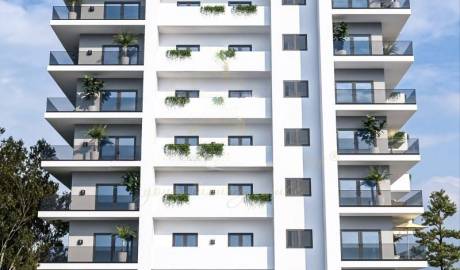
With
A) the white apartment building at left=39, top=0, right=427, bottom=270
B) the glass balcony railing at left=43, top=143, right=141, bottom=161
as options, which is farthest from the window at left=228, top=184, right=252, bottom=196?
the glass balcony railing at left=43, top=143, right=141, bottom=161

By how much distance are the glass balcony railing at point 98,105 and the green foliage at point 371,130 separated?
14.4m

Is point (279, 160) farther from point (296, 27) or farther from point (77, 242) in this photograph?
point (77, 242)

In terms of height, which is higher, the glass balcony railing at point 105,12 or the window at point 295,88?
the glass balcony railing at point 105,12

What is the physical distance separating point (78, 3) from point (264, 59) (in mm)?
13034

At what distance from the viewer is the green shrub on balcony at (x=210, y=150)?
145ft

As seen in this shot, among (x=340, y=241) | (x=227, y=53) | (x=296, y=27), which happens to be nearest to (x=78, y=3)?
(x=227, y=53)

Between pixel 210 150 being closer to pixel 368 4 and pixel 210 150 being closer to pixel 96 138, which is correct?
pixel 96 138

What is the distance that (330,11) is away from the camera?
4525 cm

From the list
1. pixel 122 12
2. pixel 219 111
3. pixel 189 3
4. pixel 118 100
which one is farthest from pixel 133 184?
pixel 189 3

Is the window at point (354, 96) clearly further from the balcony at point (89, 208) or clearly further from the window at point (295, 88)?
the balcony at point (89, 208)

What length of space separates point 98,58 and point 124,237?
11999 mm

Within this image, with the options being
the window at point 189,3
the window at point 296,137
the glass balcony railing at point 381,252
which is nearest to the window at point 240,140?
the window at point 296,137

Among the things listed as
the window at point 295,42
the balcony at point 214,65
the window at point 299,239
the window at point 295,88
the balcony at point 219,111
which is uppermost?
the window at point 295,42

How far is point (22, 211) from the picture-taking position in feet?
142
